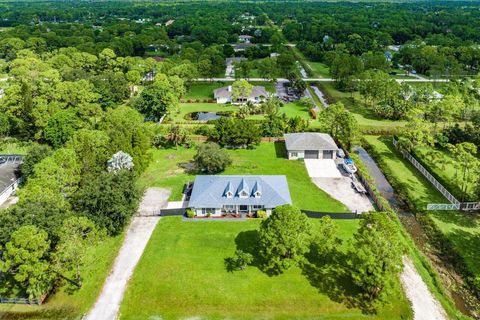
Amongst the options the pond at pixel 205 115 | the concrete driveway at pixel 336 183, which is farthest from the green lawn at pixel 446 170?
the pond at pixel 205 115

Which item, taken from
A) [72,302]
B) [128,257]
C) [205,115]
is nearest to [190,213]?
[128,257]

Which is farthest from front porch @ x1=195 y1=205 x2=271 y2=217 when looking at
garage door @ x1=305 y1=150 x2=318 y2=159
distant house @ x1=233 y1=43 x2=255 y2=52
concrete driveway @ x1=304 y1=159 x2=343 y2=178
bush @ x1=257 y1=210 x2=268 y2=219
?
distant house @ x1=233 y1=43 x2=255 y2=52

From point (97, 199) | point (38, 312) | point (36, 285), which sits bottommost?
point (38, 312)

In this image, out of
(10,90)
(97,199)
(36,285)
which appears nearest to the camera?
(36,285)

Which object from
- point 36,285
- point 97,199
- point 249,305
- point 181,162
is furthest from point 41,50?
point 249,305

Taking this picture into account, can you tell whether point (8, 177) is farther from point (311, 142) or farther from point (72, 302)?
point (311, 142)

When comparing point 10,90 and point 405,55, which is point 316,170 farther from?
point 405,55
